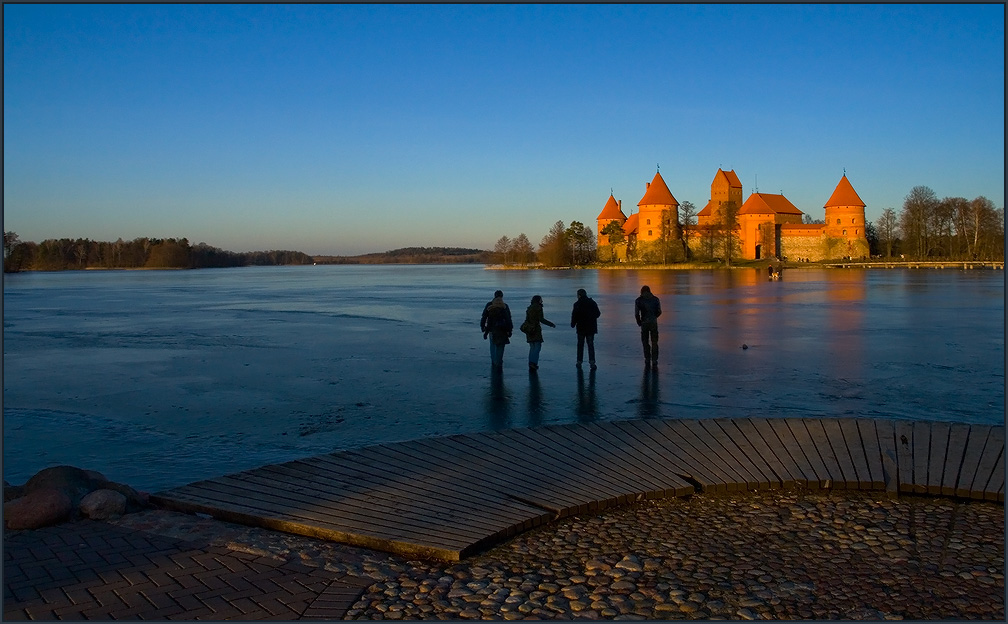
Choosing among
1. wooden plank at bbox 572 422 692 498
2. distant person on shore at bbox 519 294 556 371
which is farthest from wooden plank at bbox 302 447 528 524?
distant person on shore at bbox 519 294 556 371

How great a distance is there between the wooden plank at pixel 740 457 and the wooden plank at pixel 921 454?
1.00 metres

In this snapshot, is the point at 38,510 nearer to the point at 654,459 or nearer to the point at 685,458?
the point at 654,459

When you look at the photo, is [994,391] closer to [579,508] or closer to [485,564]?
[579,508]

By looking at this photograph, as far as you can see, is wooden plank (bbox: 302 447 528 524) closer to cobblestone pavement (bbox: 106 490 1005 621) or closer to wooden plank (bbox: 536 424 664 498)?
cobblestone pavement (bbox: 106 490 1005 621)

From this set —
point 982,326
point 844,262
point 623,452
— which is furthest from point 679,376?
point 844,262

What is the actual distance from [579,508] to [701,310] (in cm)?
2033

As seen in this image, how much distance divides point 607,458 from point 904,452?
2.38m

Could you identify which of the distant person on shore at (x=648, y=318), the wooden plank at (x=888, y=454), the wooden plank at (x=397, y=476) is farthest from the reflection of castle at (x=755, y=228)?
the wooden plank at (x=397, y=476)

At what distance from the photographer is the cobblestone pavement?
12.6 ft

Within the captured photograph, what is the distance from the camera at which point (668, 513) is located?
17.3 ft

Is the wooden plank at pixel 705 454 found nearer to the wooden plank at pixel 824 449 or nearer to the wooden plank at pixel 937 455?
the wooden plank at pixel 824 449

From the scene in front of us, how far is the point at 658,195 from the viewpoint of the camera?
333ft

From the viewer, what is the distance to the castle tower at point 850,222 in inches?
3684

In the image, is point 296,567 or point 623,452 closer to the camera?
point 296,567
